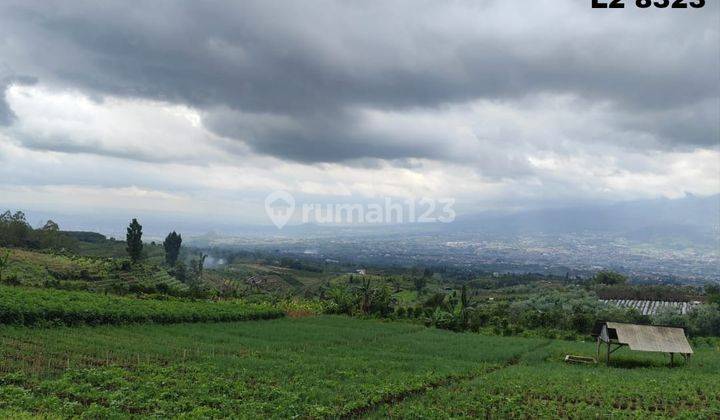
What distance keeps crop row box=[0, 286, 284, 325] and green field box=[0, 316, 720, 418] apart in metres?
1.01

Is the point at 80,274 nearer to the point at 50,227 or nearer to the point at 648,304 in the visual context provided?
the point at 50,227

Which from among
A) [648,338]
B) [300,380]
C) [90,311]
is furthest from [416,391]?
[90,311]

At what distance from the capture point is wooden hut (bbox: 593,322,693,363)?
24938mm

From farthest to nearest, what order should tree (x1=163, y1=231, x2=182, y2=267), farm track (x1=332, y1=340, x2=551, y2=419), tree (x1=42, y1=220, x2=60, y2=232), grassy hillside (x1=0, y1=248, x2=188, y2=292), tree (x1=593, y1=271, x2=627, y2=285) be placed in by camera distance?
tree (x1=593, y1=271, x2=627, y2=285), tree (x1=163, y1=231, x2=182, y2=267), tree (x1=42, y1=220, x2=60, y2=232), grassy hillside (x1=0, y1=248, x2=188, y2=292), farm track (x1=332, y1=340, x2=551, y2=419)

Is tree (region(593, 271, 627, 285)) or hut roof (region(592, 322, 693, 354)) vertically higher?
hut roof (region(592, 322, 693, 354))

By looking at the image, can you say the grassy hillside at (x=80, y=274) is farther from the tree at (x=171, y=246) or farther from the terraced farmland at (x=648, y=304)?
the terraced farmland at (x=648, y=304)

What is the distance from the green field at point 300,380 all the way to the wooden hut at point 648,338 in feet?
3.23

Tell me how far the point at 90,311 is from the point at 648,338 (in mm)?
28682

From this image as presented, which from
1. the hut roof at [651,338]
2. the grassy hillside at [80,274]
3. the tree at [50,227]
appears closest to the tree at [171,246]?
the tree at [50,227]

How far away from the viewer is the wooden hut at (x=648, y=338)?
24.9 metres

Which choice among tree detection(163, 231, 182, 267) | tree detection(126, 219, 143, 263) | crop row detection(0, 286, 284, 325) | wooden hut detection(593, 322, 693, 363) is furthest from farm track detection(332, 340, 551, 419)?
tree detection(163, 231, 182, 267)

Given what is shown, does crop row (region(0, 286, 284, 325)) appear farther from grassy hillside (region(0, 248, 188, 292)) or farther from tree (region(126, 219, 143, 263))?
tree (region(126, 219, 143, 263))

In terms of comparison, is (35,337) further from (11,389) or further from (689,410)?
(689,410)

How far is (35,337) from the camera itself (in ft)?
65.5
